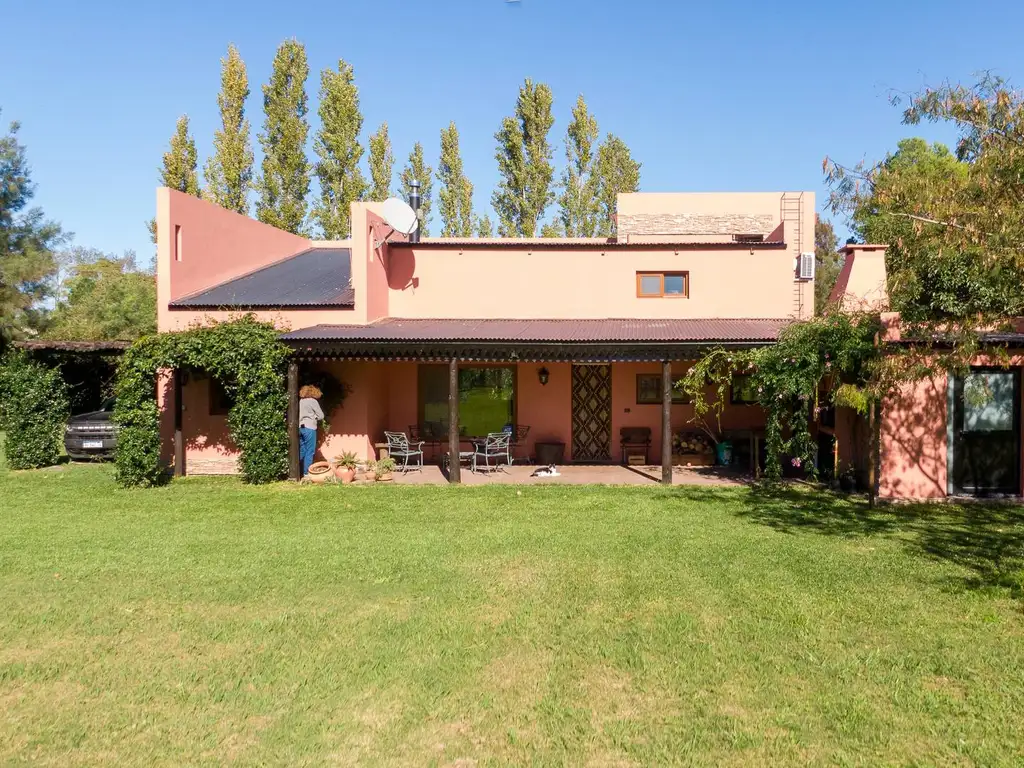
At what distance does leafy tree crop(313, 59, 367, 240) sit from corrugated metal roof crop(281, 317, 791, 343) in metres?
14.1

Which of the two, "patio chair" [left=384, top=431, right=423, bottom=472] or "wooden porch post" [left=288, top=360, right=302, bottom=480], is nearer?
"wooden porch post" [left=288, top=360, right=302, bottom=480]

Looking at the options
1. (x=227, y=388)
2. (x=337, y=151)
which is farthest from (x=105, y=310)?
(x=227, y=388)

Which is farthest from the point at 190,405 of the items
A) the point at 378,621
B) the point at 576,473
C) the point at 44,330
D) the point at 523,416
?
the point at 44,330

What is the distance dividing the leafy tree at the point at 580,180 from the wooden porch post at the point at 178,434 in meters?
21.1

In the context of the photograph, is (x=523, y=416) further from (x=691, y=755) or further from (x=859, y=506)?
(x=691, y=755)

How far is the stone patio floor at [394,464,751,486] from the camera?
12023 millimetres

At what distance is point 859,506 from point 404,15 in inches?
391

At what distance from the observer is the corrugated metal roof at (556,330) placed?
11586 millimetres

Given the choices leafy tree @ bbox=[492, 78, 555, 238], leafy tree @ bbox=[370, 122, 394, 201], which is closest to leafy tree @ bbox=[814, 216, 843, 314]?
leafy tree @ bbox=[492, 78, 555, 238]

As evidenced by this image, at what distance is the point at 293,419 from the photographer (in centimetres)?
1204

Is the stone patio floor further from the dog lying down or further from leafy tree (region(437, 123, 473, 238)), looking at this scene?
leafy tree (region(437, 123, 473, 238))

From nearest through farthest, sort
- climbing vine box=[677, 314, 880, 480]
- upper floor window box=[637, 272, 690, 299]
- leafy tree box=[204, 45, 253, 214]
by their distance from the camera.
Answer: climbing vine box=[677, 314, 880, 480]
upper floor window box=[637, 272, 690, 299]
leafy tree box=[204, 45, 253, 214]

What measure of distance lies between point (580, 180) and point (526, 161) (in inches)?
105

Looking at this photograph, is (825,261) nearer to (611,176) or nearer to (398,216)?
(611,176)
